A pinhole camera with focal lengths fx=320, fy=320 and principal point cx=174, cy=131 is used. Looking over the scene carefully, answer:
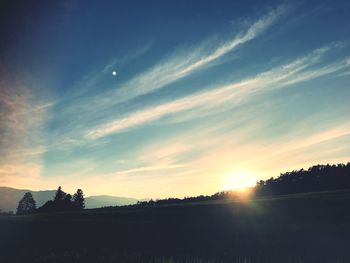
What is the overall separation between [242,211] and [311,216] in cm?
972

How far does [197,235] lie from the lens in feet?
123

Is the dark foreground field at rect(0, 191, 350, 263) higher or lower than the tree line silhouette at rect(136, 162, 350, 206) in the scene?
lower

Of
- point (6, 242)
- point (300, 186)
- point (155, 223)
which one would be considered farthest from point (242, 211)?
point (300, 186)

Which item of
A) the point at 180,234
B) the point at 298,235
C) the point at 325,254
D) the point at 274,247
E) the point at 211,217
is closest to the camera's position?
the point at 325,254

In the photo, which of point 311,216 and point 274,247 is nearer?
point 274,247

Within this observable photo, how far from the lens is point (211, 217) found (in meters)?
45.2

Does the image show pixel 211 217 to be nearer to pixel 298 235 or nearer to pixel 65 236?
pixel 298 235

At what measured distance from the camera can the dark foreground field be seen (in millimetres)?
28930

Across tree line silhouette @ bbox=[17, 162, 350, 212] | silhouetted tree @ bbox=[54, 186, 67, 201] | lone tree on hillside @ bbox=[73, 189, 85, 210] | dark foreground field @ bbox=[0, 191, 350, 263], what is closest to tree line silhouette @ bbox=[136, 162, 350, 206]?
tree line silhouette @ bbox=[17, 162, 350, 212]

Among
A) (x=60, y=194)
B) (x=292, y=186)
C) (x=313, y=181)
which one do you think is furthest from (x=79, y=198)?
(x=313, y=181)

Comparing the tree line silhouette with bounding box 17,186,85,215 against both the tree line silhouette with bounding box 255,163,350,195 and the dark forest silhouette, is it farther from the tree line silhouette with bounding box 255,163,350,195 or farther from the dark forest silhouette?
the tree line silhouette with bounding box 255,163,350,195

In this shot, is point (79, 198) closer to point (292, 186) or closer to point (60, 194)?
point (60, 194)

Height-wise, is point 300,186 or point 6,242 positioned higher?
point 300,186

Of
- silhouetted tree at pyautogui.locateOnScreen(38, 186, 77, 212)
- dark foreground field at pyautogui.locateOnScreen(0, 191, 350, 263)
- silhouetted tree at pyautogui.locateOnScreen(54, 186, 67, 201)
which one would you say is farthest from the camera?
silhouetted tree at pyautogui.locateOnScreen(54, 186, 67, 201)
